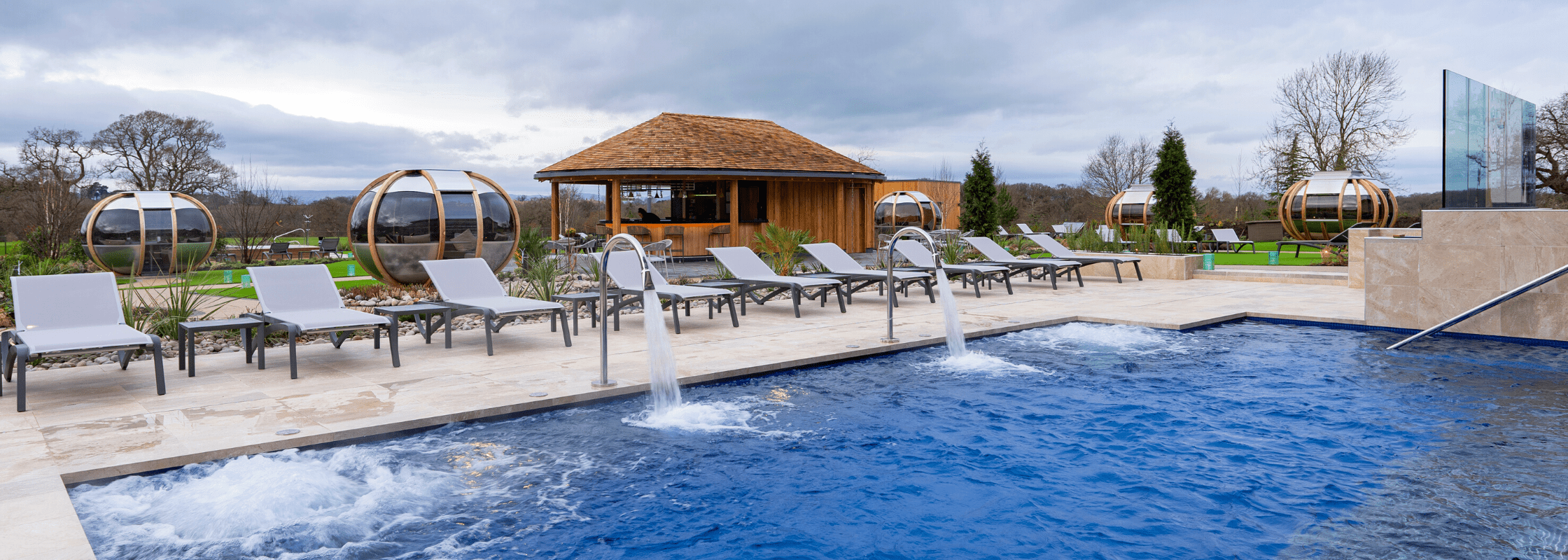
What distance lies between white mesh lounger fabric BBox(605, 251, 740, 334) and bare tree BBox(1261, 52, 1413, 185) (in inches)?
1082

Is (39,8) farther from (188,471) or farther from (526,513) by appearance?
(526,513)

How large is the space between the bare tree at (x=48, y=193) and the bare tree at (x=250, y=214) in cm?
270

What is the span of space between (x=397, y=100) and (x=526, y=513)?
13848 millimetres

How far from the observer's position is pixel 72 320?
5.60 meters

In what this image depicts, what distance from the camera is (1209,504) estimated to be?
3564 mm

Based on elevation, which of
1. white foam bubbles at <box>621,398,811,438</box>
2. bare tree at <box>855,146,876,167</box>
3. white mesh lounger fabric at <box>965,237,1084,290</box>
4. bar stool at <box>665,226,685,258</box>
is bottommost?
white foam bubbles at <box>621,398,811,438</box>

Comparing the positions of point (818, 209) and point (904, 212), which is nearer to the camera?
point (818, 209)

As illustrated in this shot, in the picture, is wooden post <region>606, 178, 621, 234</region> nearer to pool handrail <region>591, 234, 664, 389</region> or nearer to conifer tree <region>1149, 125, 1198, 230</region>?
conifer tree <region>1149, 125, 1198, 230</region>

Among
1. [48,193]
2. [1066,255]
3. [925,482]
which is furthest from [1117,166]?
[925,482]

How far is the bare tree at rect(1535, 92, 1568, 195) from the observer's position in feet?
96.7

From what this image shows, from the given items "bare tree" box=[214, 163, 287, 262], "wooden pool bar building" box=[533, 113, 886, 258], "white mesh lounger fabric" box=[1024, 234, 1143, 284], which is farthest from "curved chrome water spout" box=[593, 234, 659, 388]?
"bare tree" box=[214, 163, 287, 262]

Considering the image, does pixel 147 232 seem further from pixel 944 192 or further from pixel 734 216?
pixel 944 192

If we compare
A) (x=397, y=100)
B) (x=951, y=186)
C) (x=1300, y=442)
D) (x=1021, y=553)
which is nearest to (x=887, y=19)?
(x=397, y=100)

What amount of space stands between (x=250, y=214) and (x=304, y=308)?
16.0 meters
